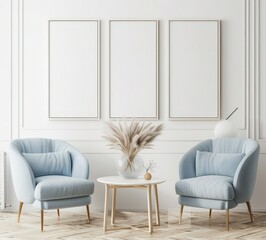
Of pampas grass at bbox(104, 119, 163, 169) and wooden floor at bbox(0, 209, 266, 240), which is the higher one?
pampas grass at bbox(104, 119, 163, 169)

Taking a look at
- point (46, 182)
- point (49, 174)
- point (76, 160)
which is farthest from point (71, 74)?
point (46, 182)

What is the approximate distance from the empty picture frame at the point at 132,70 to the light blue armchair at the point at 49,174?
2.36 ft

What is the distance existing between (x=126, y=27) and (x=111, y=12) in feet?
0.76

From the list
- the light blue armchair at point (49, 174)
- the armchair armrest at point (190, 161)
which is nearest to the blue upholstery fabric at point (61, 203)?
the light blue armchair at point (49, 174)

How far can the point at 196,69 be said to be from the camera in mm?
5559

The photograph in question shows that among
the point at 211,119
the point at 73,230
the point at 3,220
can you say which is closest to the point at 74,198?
the point at 73,230

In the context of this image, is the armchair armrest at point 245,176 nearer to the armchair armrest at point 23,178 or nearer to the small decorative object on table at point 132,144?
the small decorative object on table at point 132,144

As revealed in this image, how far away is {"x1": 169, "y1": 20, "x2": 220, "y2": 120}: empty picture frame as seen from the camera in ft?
18.2

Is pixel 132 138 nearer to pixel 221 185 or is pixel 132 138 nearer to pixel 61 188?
pixel 61 188

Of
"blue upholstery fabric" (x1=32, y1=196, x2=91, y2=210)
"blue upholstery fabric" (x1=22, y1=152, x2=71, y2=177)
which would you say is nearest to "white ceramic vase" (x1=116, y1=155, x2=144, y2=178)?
"blue upholstery fabric" (x1=32, y1=196, x2=91, y2=210)

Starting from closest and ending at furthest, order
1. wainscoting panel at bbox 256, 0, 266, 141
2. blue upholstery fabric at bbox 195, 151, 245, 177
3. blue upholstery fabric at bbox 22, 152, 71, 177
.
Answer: blue upholstery fabric at bbox 195, 151, 245, 177, blue upholstery fabric at bbox 22, 152, 71, 177, wainscoting panel at bbox 256, 0, 266, 141

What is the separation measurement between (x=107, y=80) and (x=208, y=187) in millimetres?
1708

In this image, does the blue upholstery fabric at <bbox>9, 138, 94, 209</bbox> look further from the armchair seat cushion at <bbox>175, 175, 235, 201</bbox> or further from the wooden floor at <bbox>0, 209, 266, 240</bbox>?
the armchair seat cushion at <bbox>175, 175, 235, 201</bbox>

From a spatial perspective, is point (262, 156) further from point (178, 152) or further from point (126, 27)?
point (126, 27)
